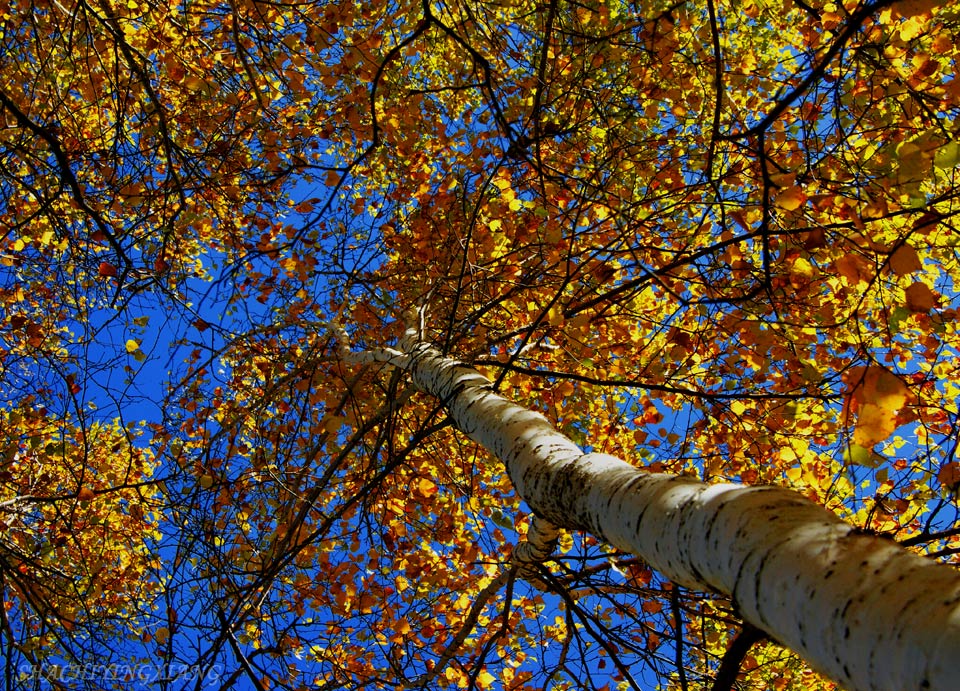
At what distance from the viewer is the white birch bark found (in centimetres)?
73

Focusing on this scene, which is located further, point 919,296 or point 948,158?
point 948,158

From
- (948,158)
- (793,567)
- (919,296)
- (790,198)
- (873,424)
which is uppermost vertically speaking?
(790,198)

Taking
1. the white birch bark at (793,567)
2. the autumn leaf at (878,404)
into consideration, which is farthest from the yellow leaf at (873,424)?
the white birch bark at (793,567)

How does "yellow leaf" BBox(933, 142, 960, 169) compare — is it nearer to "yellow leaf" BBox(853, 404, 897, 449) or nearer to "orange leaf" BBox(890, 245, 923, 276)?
"orange leaf" BBox(890, 245, 923, 276)

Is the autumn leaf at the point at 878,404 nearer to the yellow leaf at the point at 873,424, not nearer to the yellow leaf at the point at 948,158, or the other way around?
the yellow leaf at the point at 873,424

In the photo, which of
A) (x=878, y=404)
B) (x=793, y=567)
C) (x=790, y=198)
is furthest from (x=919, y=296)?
(x=793, y=567)

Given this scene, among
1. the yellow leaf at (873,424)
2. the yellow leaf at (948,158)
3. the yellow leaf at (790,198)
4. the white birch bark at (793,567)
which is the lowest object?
the white birch bark at (793,567)

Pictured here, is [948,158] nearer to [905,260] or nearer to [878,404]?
[905,260]

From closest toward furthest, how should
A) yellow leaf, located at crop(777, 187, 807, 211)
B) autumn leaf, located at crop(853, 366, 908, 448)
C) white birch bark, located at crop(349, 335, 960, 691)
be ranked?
white birch bark, located at crop(349, 335, 960, 691)
autumn leaf, located at crop(853, 366, 908, 448)
yellow leaf, located at crop(777, 187, 807, 211)

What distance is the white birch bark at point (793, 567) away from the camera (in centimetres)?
73

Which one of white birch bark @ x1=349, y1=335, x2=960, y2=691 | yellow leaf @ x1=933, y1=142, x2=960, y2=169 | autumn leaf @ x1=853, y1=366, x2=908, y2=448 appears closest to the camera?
white birch bark @ x1=349, y1=335, x2=960, y2=691

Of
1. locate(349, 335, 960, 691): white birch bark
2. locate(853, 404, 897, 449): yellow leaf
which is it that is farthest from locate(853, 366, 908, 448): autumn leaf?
locate(349, 335, 960, 691): white birch bark

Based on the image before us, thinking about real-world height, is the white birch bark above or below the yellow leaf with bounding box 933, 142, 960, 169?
below

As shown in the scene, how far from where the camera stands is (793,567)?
90cm
